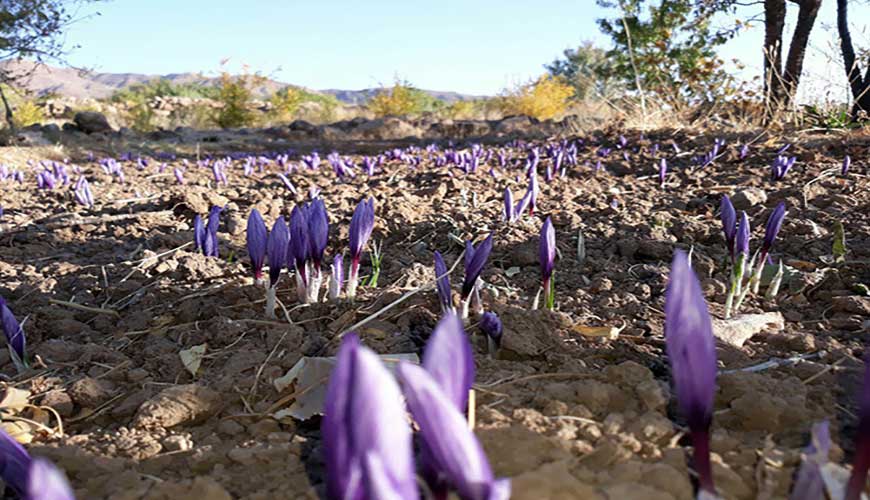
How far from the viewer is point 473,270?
1766 mm

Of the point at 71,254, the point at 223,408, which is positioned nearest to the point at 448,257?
the point at 223,408

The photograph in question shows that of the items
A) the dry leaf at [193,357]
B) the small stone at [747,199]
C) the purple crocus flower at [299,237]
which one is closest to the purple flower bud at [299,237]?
the purple crocus flower at [299,237]

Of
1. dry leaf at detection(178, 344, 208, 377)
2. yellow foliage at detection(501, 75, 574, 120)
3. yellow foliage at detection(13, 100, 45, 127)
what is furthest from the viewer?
yellow foliage at detection(501, 75, 574, 120)

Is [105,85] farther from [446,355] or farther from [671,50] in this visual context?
[446,355]

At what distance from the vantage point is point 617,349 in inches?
64.0

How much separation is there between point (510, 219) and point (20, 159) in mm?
→ 9633

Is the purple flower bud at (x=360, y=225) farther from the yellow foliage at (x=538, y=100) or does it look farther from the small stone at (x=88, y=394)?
the yellow foliage at (x=538, y=100)

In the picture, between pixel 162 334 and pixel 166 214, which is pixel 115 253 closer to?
pixel 166 214

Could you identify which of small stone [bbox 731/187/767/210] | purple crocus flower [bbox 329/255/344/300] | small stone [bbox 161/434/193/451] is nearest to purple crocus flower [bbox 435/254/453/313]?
purple crocus flower [bbox 329/255/344/300]

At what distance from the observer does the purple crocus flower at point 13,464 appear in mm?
986

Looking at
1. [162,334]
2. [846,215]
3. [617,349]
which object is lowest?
[162,334]

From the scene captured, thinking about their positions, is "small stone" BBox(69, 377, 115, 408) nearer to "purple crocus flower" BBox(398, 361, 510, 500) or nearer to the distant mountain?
"purple crocus flower" BBox(398, 361, 510, 500)

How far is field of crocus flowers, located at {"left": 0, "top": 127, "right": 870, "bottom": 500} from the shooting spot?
78cm

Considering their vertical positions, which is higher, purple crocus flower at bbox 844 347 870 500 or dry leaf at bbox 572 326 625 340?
purple crocus flower at bbox 844 347 870 500
